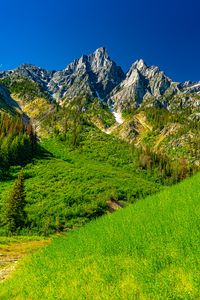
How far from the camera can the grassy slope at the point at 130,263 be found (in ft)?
22.9

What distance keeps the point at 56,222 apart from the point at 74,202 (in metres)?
15.4

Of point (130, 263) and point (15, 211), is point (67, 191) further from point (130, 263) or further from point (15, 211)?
point (130, 263)

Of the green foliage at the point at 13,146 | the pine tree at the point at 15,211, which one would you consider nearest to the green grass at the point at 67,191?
the pine tree at the point at 15,211

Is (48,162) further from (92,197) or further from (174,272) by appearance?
(174,272)

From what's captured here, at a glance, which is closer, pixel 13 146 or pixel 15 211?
pixel 15 211

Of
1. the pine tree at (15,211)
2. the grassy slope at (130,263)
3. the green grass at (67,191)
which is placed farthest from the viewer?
the green grass at (67,191)

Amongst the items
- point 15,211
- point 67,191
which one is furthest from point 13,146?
point 15,211

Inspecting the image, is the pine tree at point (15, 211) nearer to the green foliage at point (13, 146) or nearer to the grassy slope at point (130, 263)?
the grassy slope at point (130, 263)

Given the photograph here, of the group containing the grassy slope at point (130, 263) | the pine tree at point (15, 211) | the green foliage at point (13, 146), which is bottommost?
the pine tree at point (15, 211)

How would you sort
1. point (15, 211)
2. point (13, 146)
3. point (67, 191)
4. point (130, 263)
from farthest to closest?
point (13, 146) → point (67, 191) → point (15, 211) → point (130, 263)

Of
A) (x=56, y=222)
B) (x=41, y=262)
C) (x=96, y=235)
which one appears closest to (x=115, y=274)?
(x=96, y=235)

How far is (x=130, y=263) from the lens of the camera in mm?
8539

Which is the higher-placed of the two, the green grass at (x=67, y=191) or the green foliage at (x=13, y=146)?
the green foliage at (x=13, y=146)

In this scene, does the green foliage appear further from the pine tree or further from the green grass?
the pine tree
